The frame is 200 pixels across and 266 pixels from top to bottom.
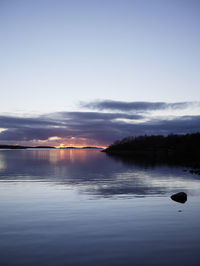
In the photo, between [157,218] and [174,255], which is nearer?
[174,255]

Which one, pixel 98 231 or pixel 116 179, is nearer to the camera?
pixel 98 231

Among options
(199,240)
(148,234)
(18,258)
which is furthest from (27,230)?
(199,240)

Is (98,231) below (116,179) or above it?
above

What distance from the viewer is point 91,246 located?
14.0 m

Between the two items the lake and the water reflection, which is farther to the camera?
the water reflection

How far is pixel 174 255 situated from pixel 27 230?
32.7 ft

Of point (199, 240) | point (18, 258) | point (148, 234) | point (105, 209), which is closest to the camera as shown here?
point (18, 258)

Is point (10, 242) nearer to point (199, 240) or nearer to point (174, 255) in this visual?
point (174, 255)

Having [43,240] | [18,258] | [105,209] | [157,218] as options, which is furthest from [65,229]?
[157,218]

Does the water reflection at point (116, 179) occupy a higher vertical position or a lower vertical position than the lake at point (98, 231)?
lower

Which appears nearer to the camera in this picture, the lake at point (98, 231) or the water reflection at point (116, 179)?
the lake at point (98, 231)

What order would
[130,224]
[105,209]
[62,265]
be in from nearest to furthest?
[62,265] → [130,224] → [105,209]

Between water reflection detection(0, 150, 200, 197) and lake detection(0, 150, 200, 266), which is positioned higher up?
lake detection(0, 150, 200, 266)

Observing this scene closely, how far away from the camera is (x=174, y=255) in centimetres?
1275
